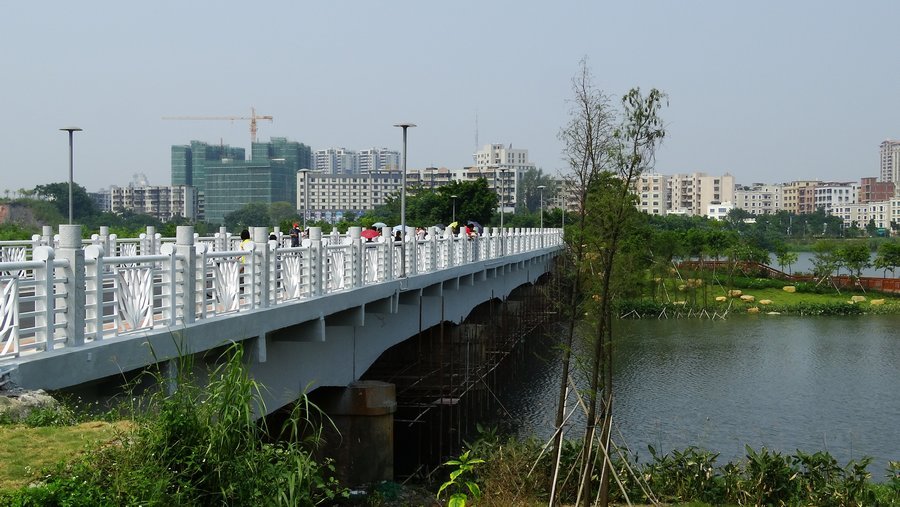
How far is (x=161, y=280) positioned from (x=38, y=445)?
6352 mm

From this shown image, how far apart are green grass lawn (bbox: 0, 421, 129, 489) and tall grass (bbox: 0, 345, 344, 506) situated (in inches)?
6.0

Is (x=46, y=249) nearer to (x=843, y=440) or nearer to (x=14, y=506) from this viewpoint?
(x=14, y=506)

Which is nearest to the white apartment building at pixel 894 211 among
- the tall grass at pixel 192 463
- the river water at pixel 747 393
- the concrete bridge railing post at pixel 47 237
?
the river water at pixel 747 393

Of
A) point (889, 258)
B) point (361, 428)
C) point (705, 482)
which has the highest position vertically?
point (889, 258)

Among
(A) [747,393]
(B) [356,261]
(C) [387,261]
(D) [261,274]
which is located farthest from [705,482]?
(A) [747,393]

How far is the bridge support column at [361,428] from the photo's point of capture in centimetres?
1975

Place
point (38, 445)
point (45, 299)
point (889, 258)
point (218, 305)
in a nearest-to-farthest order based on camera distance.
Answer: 1. point (38, 445)
2. point (45, 299)
3. point (218, 305)
4. point (889, 258)

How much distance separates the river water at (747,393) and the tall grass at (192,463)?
9564mm

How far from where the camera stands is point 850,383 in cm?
3531

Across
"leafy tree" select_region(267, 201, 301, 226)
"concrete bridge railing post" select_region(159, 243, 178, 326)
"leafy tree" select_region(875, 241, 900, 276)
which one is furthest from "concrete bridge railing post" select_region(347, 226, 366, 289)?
"leafy tree" select_region(267, 201, 301, 226)

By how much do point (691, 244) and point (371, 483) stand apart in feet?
207

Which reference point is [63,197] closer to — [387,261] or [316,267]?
[387,261]

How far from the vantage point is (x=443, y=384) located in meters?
26.0

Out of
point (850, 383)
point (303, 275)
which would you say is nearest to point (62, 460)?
point (303, 275)
